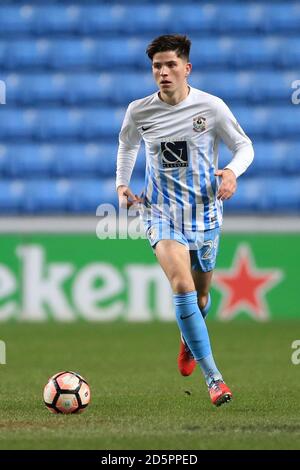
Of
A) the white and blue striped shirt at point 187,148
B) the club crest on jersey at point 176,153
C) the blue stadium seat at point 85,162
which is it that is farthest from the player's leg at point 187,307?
the blue stadium seat at point 85,162

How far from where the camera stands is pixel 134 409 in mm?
5895

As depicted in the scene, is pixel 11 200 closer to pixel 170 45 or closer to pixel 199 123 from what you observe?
pixel 199 123

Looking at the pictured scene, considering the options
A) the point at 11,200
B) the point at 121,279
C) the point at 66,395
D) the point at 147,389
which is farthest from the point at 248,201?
the point at 66,395

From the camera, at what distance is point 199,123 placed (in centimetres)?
612

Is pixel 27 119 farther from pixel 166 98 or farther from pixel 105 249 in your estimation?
pixel 166 98

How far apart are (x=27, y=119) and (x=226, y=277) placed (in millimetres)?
3872

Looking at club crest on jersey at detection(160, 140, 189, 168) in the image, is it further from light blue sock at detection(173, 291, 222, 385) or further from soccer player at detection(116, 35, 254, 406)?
light blue sock at detection(173, 291, 222, 385)

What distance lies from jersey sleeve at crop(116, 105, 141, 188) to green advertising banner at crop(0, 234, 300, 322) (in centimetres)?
516

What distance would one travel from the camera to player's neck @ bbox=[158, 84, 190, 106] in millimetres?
6133

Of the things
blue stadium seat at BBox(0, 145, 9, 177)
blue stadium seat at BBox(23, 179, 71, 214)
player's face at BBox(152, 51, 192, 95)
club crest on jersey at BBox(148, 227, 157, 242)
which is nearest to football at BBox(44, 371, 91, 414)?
club crest on jersey at BBox(148, 227, 157, 242)

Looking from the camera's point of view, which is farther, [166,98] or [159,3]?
[159,3]

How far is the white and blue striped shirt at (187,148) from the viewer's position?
20.1ft

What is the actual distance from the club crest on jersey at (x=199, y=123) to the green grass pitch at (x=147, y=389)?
154 cm
